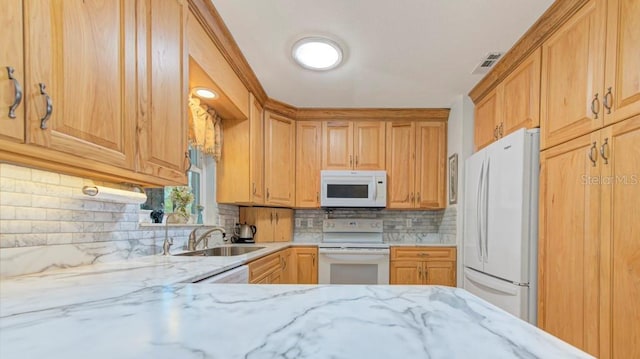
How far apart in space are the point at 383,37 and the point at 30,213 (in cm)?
197

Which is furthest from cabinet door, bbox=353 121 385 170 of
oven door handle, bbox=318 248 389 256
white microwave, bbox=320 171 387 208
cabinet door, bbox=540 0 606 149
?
cabinet door, bbox=540 0 606 149

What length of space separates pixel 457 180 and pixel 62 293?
3.00 m

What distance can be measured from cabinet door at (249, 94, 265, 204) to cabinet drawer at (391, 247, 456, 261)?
56.8 inches

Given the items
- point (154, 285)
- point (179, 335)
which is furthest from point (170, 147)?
point (179, 335)

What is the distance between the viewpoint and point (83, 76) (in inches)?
36.5

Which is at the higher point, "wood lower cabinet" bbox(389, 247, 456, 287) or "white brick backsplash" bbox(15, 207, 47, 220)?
"white brick backsplash" bbox(15, 207, 47, 220)

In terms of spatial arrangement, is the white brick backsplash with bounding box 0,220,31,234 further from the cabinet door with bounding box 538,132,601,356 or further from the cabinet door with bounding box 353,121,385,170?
the cabinet door with bounding box 353,121,385,170

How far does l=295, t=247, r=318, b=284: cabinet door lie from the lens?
3.09 m

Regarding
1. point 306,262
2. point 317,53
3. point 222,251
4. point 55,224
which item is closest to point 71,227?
A: point 55,224

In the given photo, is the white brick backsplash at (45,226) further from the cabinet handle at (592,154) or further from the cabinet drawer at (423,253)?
→ the cabinet drawer at (423,253)

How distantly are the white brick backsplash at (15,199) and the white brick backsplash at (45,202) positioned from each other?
0.02m

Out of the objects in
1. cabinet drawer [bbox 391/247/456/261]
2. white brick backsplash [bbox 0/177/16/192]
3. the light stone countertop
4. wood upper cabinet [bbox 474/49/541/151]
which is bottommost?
cabinet drawer [bbox 391/247/456/261]

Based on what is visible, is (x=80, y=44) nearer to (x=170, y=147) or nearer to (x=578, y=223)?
(x=170, y=147)

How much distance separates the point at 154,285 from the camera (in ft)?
2.96
